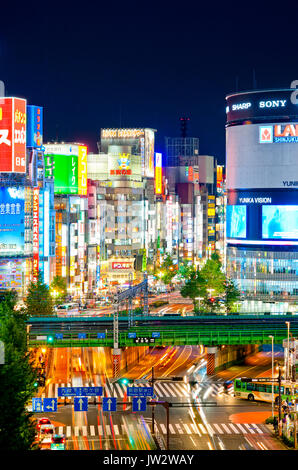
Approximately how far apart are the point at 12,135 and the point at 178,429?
63.8 m

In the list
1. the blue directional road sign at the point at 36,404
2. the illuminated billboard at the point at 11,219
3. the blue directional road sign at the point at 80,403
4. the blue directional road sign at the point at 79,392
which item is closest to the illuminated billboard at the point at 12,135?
the illuminated billboard at the point at 11,219

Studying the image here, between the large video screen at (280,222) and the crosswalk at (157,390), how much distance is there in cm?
5307

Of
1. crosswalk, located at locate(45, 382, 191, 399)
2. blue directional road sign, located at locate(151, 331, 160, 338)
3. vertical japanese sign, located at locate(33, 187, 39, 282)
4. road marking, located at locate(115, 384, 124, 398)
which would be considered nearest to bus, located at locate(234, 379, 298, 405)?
crosswalk, located at locate(45, 382, 191, 399)

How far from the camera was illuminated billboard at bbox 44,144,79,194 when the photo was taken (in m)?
156

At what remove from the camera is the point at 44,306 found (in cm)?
10794

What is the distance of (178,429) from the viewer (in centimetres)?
6600

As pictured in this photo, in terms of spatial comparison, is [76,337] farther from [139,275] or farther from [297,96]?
[139,275]

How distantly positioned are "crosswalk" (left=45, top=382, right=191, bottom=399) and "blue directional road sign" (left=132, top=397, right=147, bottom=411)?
18404 mm

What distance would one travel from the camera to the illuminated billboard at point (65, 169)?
6132 inches

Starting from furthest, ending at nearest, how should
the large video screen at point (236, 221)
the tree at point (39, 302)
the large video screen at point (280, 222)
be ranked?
1. the large video screen at point (236, 221)
2. the large video screen at point (280, 222)
3. the tree at point (39, 302)

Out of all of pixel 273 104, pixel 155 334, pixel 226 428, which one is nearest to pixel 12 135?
pixel 273 104

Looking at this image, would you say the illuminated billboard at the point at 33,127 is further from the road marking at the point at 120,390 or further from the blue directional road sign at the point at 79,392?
the blue directional road sign at the point at 79,392

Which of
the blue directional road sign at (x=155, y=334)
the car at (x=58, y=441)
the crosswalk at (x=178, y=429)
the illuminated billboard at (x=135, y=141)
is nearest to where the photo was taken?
the car at (x=58, y=441)

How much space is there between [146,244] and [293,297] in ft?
195
